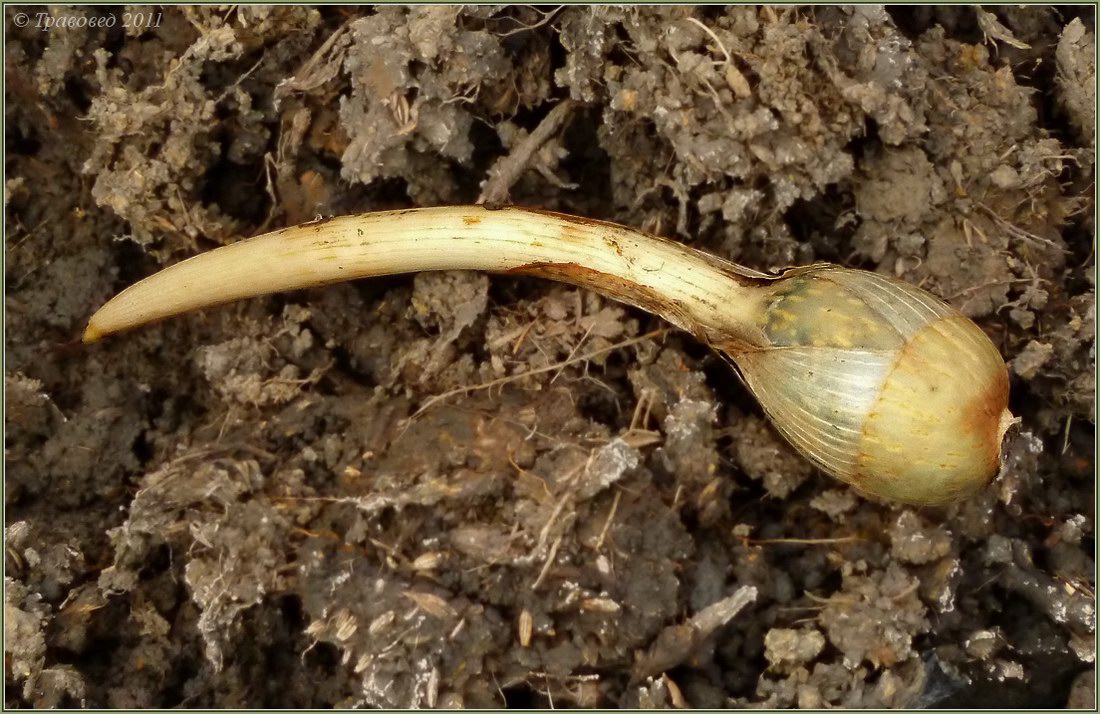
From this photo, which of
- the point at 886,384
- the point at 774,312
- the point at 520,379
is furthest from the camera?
the point at 520,379

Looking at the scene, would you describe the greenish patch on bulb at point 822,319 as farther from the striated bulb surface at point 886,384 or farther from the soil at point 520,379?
the soil at point 520,379

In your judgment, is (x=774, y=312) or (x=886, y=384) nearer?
(x=886, y=384)

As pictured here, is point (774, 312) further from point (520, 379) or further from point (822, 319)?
point (520, 379)

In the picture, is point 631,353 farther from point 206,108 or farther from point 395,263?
point 206,108

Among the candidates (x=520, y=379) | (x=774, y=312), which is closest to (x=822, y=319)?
(x=774, y=312)

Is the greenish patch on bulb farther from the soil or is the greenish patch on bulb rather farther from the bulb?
the soil

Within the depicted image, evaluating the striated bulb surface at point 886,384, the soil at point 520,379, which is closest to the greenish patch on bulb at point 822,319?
the striated bulb surface at point 886,384

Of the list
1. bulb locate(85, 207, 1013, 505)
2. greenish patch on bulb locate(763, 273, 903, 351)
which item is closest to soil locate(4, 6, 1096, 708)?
bulb locate(85, 207, 1013, 505)
